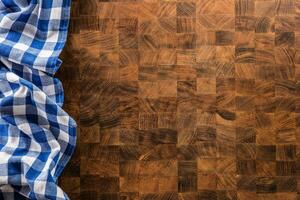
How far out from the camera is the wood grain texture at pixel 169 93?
1.06m

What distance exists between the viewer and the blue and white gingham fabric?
3.14 ft

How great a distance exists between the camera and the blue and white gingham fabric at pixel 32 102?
0.96m

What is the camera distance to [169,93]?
1061mm

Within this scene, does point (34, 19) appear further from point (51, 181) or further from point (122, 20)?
point (51, 181)

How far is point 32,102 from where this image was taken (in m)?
0.98

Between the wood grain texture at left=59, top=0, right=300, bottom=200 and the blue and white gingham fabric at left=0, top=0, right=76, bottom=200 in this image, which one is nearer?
the blue and white gingham fabric at left=0, top=0, right=76, bottom=200

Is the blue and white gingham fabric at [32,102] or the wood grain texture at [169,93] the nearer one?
the blue and white gingham fabric at [32,102]

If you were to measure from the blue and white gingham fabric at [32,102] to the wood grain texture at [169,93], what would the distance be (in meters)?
0.06

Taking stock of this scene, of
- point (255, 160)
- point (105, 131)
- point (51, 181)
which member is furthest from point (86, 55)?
point (255, 160)

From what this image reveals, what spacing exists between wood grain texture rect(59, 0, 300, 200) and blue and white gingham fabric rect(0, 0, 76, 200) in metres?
0.06

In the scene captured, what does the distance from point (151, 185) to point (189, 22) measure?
19.1 inches

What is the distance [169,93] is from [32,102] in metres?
0.38

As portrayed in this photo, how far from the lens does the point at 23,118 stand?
3.24 feet

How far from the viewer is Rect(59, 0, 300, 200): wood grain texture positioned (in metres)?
1.06
